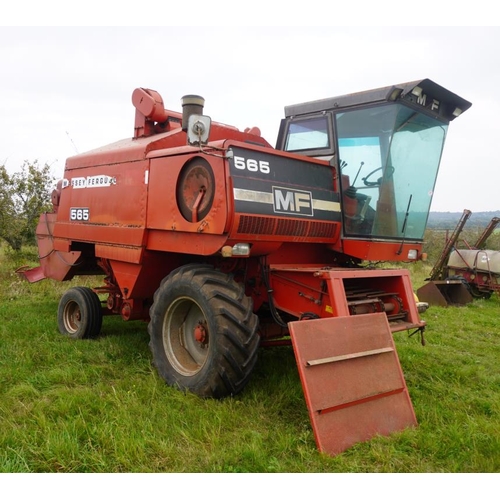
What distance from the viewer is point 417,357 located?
535 centimetres

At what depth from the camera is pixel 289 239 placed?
4.37 metres

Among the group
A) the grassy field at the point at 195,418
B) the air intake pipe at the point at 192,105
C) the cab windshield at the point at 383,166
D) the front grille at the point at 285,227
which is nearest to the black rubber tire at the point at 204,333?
the grassy field at the point at 195,418

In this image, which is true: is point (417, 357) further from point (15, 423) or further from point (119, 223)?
point (15, 423)

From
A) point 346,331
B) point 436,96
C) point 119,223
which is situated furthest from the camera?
point 119,223

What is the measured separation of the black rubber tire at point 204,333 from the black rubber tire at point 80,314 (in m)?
1.77

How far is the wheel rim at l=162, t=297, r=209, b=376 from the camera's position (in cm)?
430

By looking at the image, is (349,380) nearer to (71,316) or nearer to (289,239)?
(289,239)

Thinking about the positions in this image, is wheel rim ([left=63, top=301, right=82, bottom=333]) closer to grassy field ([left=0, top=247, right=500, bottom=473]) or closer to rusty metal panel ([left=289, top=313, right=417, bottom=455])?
grassy field ([left=0, top=247, right=500, bottom=473])

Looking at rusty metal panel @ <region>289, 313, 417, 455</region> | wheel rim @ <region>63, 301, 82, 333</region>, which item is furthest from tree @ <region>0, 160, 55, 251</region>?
rusty metal panel @ <region>289, 313, 417, 455</region>

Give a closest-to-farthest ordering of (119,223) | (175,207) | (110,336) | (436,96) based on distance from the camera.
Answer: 1. (175,207)
2. (436,96)
3. (119,223)
4. (110,336)

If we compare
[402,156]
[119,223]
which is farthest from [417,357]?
[119,223]

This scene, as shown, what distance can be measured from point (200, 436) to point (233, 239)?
1534 millimetres

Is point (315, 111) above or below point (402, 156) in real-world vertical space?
above

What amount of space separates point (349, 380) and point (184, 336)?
5.84ft
